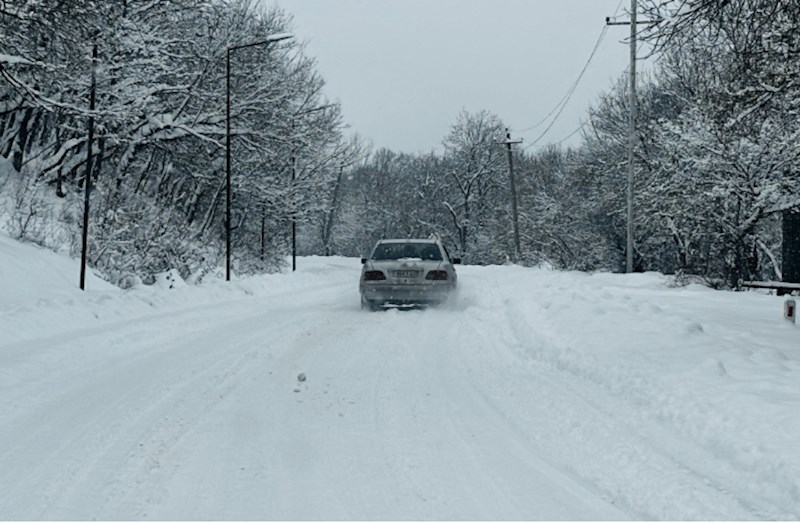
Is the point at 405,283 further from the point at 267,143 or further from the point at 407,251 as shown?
the point at 267,143

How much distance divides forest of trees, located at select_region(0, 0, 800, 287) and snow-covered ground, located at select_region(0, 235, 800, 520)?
192 inches

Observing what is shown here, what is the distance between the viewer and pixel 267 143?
87.8 ft

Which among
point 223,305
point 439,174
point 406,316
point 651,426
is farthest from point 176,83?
point 439,174

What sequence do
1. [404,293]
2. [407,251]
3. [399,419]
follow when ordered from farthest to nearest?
[407,251]
[404,293]
[399,419]

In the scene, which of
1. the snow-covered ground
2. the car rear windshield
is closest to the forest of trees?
the snow-covered ground

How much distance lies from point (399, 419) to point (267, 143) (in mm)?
22970

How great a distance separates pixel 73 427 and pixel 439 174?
63.5 meters

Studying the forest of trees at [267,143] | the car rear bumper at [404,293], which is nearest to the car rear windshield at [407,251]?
the car rear bumper at [404,293]

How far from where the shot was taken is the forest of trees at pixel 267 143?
1171 cm

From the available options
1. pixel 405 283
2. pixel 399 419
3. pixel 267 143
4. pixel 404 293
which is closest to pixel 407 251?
pixel 405 283

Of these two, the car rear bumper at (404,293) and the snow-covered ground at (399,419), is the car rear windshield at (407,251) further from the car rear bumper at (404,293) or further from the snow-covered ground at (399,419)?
the snow-covered ground at (399,419)

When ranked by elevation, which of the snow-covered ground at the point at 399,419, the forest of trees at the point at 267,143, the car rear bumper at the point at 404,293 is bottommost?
the snow-covered ground at the point at 399,419

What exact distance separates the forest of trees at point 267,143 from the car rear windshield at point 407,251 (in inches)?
246

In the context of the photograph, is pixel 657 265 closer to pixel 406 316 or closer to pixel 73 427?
pixel 406 316
